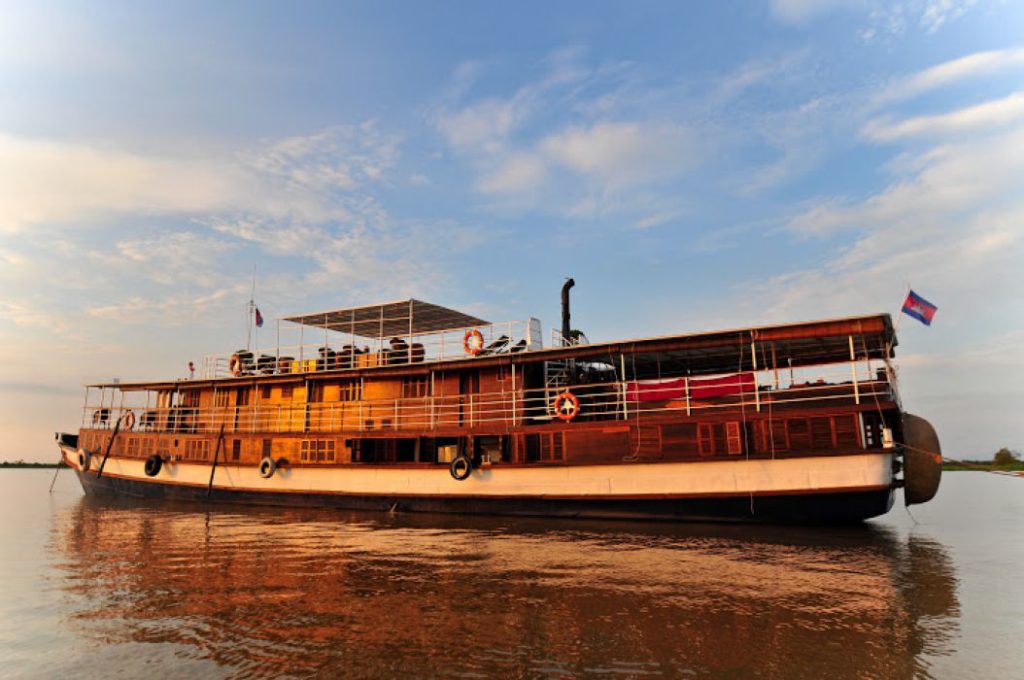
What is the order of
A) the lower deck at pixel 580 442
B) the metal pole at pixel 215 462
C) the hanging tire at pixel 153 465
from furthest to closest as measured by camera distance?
the hanging tire at pixel 153 465 < the metal pole at pixel 215 462 < the lower deck at pixel 580 442

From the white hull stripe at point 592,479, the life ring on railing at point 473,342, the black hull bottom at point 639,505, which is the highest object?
the life ring on railing at point 473,342

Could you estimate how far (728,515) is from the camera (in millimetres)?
15477

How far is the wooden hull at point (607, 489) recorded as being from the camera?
14.4 metres

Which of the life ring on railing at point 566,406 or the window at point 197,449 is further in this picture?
the window at point 197,449

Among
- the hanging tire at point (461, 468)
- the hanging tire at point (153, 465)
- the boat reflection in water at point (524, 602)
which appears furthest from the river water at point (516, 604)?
the hanging tire at point (153, 465)

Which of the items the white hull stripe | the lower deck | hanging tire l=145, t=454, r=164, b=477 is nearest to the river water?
the white hull stripe

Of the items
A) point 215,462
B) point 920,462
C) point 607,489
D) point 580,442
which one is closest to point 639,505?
point 607,489

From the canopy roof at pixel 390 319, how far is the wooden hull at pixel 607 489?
6086 millimetres

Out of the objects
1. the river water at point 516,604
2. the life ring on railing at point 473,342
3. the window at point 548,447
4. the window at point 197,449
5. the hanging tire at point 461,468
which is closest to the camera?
the river water at point 516,604

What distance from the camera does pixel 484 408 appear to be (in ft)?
65.9

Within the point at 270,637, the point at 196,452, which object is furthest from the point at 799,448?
the point at 196,452

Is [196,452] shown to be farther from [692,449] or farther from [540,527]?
[692,449]

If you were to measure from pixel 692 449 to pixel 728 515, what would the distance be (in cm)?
192

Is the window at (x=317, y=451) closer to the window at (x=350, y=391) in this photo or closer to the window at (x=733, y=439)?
the window at (x=350, y=391)
